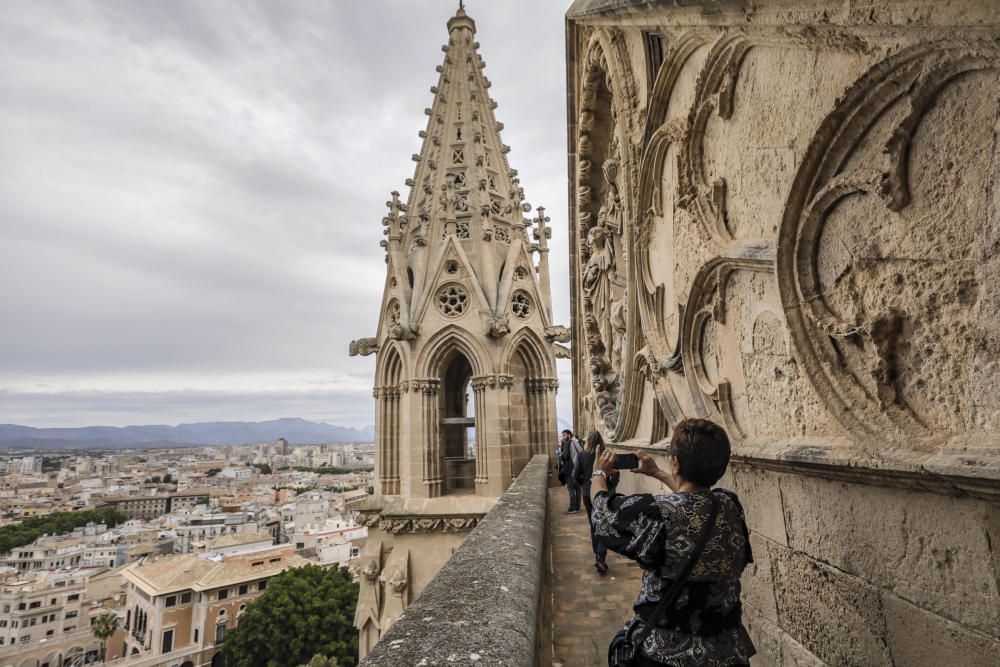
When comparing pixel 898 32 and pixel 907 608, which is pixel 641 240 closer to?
pixel 898 32

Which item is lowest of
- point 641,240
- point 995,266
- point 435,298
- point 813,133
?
point 995,266

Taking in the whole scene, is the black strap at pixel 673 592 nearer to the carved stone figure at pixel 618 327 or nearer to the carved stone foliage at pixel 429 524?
the carved stone figure at pixel 618 327

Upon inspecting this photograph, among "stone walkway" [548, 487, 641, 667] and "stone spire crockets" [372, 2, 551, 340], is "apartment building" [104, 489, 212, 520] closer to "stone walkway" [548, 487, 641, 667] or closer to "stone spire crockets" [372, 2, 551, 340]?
"stone spire crockets" [372, 2, 551, 340]

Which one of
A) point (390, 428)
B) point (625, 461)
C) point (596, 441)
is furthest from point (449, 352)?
point (625, 461)

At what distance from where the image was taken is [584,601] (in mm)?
3793

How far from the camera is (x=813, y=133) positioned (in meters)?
1.82

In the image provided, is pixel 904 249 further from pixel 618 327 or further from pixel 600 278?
pixel 600 278

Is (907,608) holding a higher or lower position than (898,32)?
lower

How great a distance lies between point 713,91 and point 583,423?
210 inches

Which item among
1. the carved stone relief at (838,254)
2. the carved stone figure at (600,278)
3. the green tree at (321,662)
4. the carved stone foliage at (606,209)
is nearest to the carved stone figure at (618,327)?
the carved stone foliage at (606,209)

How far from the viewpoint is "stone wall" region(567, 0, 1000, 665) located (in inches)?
52.4

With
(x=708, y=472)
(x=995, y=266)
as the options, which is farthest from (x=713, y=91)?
(x=708, y=472)

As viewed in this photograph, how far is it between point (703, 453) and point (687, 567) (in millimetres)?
304

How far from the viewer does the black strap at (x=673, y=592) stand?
1383mm
